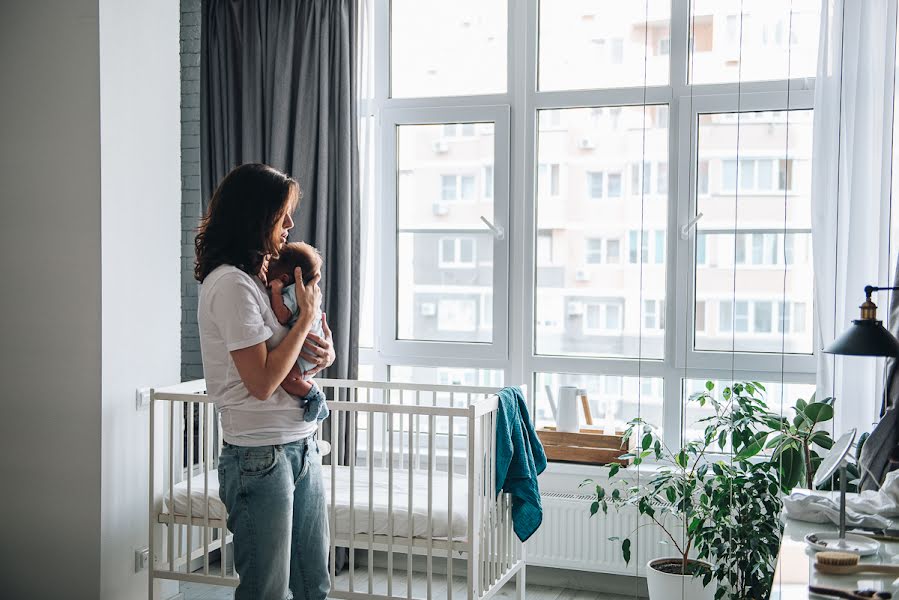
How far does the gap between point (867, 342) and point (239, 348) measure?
129 centimetres

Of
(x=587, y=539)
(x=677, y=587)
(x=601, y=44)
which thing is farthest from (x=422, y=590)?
(x=601, y=44)

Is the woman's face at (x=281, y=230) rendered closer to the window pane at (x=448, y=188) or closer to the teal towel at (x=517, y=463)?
the teal towel at (x=517, y=463)

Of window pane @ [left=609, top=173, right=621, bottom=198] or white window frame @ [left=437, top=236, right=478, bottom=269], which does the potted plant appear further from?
white window frame @ [left=437, top=236, right=478, bottom=269]

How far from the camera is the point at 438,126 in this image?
3662mm

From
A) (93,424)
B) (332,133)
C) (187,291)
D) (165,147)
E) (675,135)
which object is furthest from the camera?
(187,291)

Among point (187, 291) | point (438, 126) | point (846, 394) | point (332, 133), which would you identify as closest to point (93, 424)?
point (187, 291)

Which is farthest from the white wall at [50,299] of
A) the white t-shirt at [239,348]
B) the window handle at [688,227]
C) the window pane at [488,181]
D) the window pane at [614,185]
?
the window handle at [688,227]

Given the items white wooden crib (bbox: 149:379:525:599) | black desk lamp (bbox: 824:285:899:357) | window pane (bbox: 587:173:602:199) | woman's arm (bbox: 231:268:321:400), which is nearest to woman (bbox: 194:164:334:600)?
woman's arm (bbox: 231:268:321:400)

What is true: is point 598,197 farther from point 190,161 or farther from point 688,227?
point 190,161

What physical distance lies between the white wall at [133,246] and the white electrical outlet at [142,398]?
0.02 m

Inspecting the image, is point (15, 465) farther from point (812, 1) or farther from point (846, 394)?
point (812, 1)

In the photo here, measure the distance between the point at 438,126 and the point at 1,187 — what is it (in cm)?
162

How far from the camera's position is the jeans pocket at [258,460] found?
197 centimetres

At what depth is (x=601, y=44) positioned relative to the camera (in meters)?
3.46
